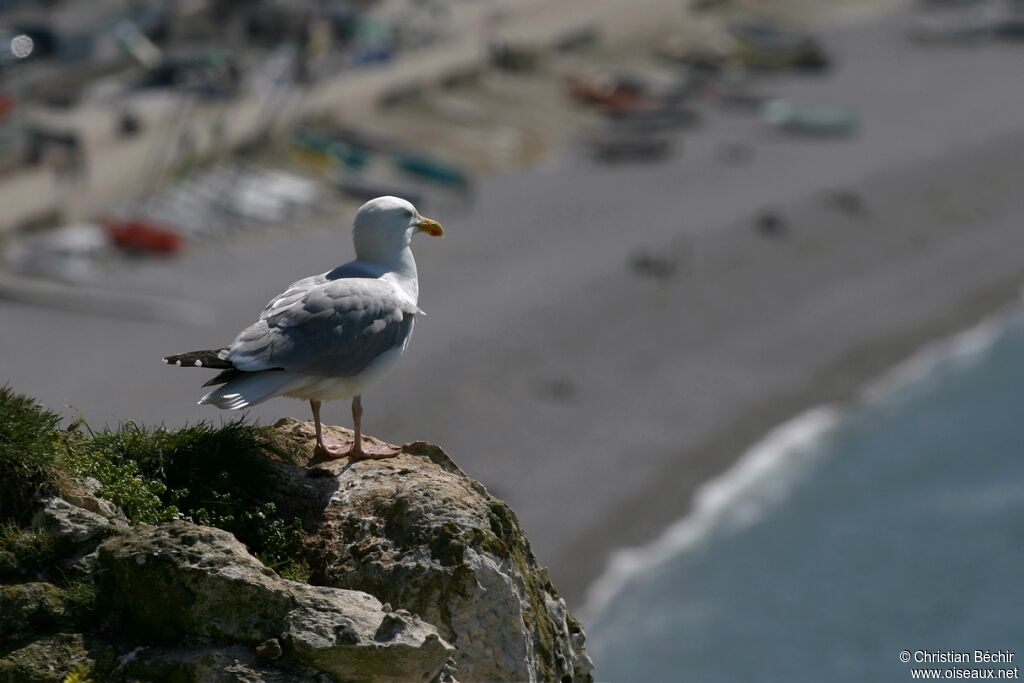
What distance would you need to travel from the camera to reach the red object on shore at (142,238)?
171 ft

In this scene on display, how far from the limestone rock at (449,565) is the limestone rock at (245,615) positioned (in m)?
1.20

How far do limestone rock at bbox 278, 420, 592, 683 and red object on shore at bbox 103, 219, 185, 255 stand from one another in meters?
41.6

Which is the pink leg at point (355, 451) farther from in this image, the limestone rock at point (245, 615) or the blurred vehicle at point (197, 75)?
the blurred vehicle at point (197, 75)

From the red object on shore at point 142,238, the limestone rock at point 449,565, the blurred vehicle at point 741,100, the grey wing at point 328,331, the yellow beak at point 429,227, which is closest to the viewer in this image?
the limestone rock at point 449,565

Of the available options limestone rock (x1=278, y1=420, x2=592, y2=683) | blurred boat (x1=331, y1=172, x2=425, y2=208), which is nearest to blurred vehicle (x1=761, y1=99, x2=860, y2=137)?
blurred boat (x1=331, y1=172, x2=425, y2=208)

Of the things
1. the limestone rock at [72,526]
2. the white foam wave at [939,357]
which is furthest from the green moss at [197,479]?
the white foam wave at [939,357]

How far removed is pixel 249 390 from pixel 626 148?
54.0 meters

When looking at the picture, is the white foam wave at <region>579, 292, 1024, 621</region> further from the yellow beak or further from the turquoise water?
the yellow beak

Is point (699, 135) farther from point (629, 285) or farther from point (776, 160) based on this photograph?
point (629, 285)

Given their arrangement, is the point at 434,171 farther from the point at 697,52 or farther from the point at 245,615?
the point at 245,615

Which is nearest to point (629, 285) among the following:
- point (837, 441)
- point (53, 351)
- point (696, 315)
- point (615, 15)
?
point (696, 315)

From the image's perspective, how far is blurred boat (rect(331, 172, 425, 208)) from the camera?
191ft

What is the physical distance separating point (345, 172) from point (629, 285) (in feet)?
42.7

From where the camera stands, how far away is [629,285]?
51.9 metres
